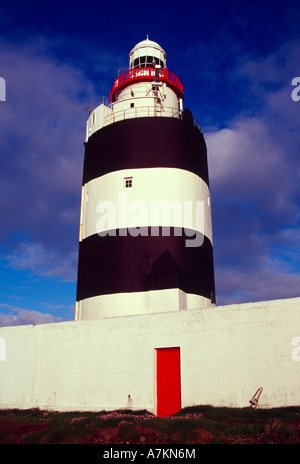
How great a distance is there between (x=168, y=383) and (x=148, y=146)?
1243 cm

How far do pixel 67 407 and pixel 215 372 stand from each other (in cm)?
708

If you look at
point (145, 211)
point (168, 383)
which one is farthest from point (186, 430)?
point (145, 211)

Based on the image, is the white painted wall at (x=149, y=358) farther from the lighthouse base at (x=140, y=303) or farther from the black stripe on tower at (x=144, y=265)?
the black stripe on tower at (x=144, y=265)

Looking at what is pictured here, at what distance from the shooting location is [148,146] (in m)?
22.1

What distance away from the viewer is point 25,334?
19797 mm

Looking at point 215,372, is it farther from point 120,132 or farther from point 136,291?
point 120,132

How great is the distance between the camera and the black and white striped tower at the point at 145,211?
19844 millimetres

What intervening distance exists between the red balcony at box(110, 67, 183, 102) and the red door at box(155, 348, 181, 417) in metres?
16.6

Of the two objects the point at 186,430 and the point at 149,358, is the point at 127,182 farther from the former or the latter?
the point at 186,430

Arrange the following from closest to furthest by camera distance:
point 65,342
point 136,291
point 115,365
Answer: point 115,365
point 65,342
point 136,291

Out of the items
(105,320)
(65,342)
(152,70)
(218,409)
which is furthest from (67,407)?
(152,70)

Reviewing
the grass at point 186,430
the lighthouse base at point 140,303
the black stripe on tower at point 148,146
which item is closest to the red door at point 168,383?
the grass at point 186,430
